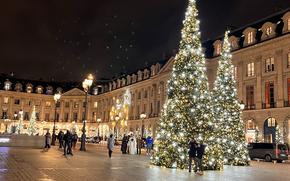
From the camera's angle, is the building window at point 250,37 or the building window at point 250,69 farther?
the building window at point 250,37

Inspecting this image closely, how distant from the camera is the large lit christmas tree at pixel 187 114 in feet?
59.9

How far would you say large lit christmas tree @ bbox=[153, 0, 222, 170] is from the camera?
18.2 meters

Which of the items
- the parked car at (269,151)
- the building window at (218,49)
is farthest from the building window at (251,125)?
the building window at (218,49)

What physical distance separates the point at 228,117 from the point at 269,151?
401 inches

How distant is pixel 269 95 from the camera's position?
42812 millimetres

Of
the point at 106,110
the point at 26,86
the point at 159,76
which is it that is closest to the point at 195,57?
the point at 159,76

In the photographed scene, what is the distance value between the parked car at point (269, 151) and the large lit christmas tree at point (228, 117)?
856 cm

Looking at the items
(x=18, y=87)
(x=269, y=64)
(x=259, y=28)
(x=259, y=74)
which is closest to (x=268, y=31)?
(x=259, y=28)

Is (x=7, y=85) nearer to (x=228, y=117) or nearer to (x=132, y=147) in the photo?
(x=132, y=147)

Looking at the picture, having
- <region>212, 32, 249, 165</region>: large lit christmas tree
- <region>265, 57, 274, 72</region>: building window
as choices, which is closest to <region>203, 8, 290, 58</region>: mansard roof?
<region>265, 57, 274, 72</region>: building window

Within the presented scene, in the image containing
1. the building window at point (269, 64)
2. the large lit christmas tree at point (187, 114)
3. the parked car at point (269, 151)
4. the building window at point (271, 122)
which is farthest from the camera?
the building window at point (269, 64)

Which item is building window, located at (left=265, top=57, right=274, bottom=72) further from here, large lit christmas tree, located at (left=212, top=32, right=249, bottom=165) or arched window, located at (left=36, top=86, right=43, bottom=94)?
arched window, located at (left=36, top=86, right=43, bottom=94)

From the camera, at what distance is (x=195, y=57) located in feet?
63.1

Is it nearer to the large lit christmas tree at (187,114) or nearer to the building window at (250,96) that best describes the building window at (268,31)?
the building window at (250,96)
